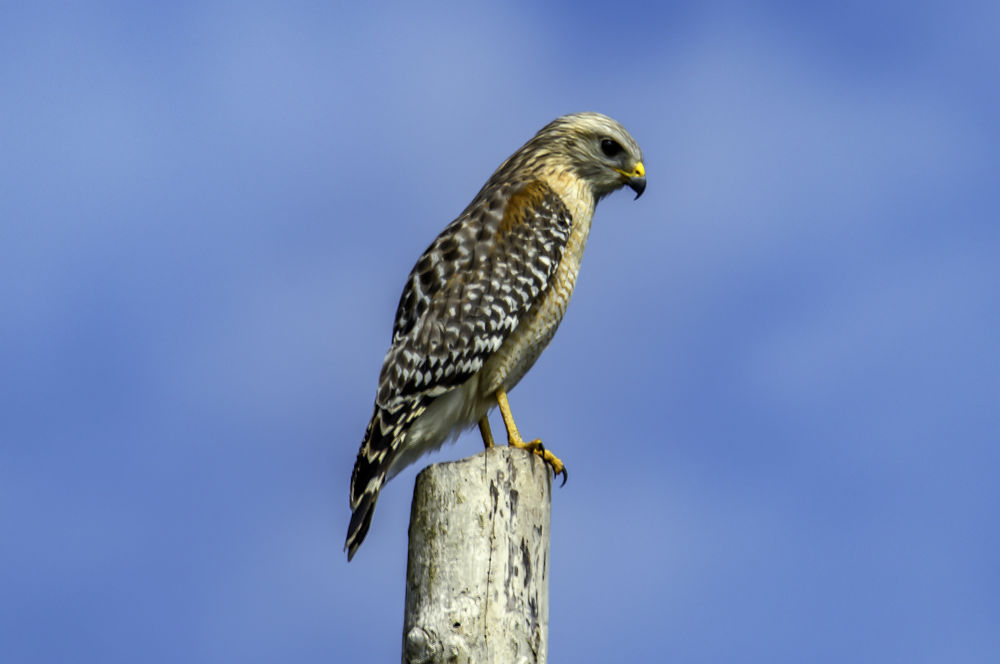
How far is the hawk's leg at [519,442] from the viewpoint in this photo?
648cm

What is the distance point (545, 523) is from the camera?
538cm

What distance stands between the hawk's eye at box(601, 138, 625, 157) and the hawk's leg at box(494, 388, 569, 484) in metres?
1.85

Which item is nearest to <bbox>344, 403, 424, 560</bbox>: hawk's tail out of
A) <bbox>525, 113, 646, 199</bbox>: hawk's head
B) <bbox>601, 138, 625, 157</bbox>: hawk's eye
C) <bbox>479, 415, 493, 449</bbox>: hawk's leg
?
<bbox>479, 415, 493, 449</bbox>: hawk's leg

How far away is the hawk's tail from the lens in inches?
238

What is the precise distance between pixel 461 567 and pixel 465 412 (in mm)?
2189

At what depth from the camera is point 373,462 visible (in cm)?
632

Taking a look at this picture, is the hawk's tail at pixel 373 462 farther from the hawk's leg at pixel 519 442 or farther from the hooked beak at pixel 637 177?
the hooked beak at pixel 637 177

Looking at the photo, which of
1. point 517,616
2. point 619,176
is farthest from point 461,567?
point 619,176

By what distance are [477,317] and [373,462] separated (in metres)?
1.06

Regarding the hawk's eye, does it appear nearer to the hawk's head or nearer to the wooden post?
the hawk's head

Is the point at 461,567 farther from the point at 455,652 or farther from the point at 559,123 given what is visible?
the point at 559,123

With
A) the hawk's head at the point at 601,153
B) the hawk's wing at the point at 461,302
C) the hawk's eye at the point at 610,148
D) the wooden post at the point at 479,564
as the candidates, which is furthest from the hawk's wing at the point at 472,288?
the wooden post at the point at 479,564

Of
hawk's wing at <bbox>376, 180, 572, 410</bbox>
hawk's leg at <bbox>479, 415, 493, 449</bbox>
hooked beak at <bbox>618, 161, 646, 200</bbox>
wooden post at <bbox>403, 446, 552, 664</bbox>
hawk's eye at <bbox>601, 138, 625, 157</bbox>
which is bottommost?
wooden post at <bbox>403, 446, 552, 664</bbox>

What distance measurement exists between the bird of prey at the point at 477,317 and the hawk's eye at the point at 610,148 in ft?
0.97
